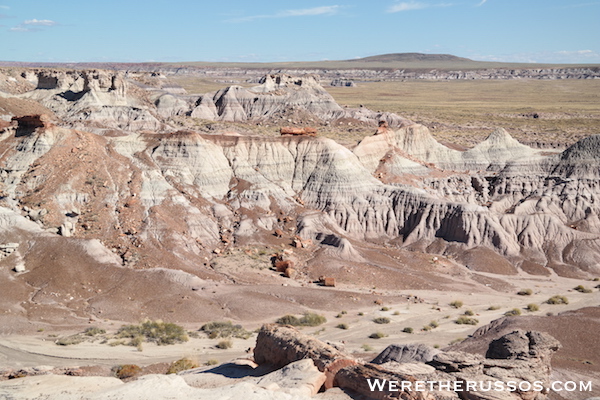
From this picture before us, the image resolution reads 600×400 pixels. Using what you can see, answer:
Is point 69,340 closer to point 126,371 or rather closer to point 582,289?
point 126,371

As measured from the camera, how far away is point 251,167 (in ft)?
168

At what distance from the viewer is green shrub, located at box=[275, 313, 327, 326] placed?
32.5m

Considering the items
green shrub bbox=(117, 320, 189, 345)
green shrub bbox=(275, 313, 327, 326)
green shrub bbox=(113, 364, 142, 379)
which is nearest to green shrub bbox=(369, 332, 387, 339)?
green shrub bbox=(275, 313, 327, 326)

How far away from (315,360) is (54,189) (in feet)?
93.6

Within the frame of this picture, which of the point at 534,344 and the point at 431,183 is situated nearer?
the point at 534,344

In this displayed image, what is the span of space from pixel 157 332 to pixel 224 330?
3.55 metres

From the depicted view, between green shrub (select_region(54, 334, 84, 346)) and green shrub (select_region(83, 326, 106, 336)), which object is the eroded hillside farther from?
green shrub (select_region(54, 334, 84, 346))

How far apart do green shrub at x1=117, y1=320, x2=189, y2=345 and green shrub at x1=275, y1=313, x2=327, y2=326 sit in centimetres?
576

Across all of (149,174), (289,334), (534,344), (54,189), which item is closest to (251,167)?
(149,174)

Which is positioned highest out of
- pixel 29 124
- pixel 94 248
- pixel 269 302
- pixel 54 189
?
pixel 29 124

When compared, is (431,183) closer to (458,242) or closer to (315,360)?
(458,242)

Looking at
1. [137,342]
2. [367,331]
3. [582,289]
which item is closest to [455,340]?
[367,331]

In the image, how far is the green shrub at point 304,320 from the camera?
32469 millimetres

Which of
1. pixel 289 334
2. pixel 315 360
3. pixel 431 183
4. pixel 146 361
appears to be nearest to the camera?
pixel 315 360
